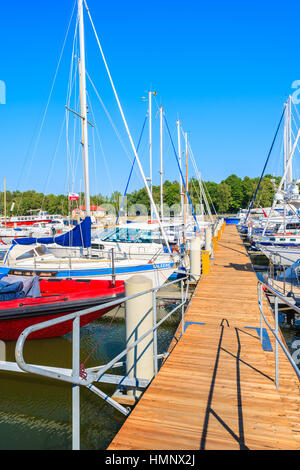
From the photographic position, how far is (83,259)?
43.9ft

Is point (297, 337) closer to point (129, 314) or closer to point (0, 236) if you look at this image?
point (129, 314)

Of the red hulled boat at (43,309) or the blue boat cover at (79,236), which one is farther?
the blue boat cover at (79,236)

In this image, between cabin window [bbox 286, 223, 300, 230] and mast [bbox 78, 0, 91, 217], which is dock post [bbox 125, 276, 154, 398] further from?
cabin window [bbox 286, 223, 300, 230]

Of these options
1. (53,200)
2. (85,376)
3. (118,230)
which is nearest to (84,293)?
(85,376)

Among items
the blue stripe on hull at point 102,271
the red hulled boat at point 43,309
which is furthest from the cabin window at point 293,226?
the red hulled boat at point 43,309

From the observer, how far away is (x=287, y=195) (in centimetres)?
1769

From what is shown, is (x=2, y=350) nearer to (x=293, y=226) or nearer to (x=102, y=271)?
(x=102, y=271)

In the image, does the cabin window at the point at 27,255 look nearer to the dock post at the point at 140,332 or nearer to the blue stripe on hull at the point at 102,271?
the blue stripe on hull at the point at 102,271

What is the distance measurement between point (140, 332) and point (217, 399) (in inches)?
60.3

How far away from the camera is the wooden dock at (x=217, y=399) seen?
3143 millimetres

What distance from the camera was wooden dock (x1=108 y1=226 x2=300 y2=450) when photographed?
314 cm

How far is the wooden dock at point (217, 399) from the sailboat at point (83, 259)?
6.05 m

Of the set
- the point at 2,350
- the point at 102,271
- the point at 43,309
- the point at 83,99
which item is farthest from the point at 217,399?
the point at 83,99
